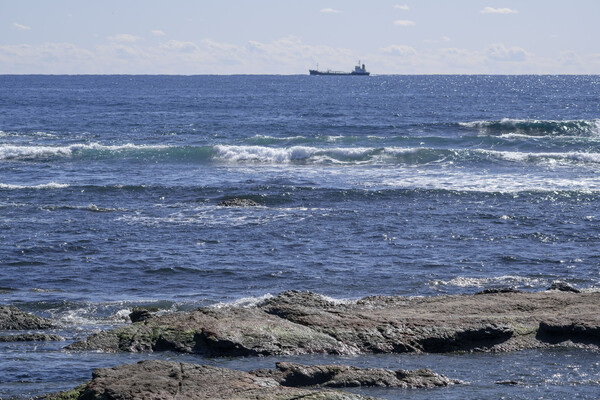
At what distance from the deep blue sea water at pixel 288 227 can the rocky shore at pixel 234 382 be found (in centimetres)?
48

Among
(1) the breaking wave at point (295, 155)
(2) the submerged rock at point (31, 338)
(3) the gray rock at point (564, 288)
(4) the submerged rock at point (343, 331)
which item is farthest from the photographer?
(1) the breaking wave at point (295, 155)

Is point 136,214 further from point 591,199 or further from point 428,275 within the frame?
point 591,199

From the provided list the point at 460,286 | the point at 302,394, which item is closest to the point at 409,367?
the point at 302,394

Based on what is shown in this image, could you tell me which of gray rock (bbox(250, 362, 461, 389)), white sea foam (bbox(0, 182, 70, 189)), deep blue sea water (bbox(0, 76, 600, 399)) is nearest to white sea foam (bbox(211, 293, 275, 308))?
deep blue sea water (bbox(0, 76, 600, 399))

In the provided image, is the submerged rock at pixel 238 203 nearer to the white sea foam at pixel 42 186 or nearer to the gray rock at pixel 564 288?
the white sea foam at pixel 42 186

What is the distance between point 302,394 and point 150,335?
11.6 feet

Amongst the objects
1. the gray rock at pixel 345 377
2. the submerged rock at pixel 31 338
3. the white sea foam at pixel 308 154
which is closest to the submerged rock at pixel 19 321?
the submerged rock at pixel 31 338

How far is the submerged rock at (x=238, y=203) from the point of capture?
26000 mm

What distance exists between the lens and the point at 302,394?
8.43 meters

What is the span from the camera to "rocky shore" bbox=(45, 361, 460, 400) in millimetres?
8320

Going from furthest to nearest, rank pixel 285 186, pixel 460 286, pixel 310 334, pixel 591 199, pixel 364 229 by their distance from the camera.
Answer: pixel 285 186 → pixel 591 199 → pixel 364 229 → pixel 460 286 → pixel 310 334

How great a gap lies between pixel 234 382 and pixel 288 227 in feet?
45.4

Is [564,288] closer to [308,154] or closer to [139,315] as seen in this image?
[139,315]

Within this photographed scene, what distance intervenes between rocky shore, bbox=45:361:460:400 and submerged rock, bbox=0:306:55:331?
4378 millimetres
